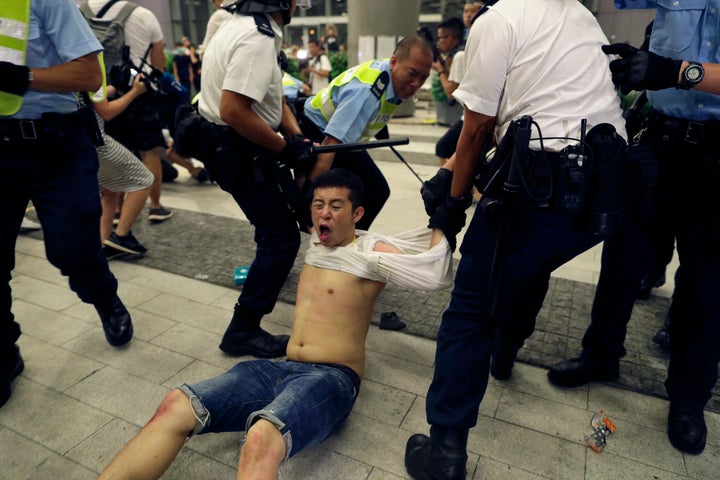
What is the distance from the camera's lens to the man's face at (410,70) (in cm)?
268

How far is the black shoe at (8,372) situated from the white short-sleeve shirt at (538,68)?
2.25 m

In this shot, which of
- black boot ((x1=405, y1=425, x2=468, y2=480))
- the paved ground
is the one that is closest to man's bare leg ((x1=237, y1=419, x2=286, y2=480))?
the paved ground

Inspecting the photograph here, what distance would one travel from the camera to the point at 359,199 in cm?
222

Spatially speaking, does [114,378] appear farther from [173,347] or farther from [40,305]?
[40,305]

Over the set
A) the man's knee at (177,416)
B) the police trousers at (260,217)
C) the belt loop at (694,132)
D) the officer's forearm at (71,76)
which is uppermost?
the officer's forearm at (71,76)

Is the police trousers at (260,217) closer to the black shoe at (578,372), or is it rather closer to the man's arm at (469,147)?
the man's arm at (469,147)

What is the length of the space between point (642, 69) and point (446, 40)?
4.00m

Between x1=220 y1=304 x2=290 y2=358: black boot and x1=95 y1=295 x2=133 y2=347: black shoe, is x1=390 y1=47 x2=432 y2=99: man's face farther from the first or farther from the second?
x1=95 y1=295 x2=133 y2=347: black shoe

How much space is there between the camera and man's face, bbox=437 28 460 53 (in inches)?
206

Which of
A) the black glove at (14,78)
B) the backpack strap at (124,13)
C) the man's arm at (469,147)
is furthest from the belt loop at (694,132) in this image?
the backpack strap at (124,13)

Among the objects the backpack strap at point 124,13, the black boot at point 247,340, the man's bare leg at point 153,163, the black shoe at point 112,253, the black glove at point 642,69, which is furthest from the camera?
the man's bare leg at point 153,163

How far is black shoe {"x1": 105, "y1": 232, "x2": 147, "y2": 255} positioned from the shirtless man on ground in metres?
2.16

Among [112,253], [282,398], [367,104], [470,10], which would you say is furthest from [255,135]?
[470,10]

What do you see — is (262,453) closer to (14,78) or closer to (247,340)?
(247,340)
